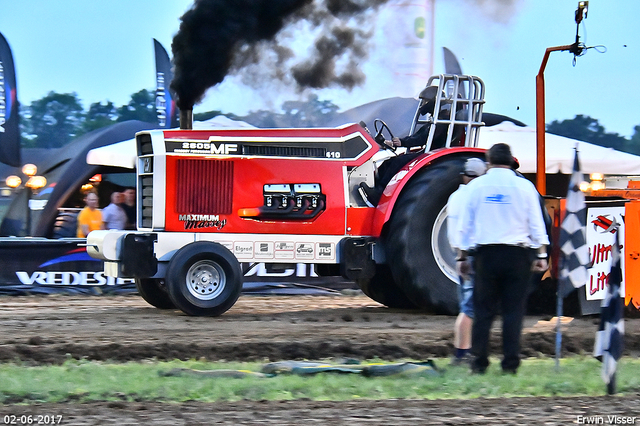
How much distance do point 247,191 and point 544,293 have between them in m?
3.47

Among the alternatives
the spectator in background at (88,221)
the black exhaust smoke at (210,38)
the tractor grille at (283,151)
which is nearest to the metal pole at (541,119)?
the tractor grille at (283,151)

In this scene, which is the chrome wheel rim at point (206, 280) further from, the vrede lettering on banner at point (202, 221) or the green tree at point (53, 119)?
the green tree at point (53, 119)

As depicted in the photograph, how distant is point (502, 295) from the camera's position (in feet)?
19.0

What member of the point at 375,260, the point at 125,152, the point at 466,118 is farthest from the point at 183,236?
the point at 125,152

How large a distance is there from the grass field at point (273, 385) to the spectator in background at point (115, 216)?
625cm

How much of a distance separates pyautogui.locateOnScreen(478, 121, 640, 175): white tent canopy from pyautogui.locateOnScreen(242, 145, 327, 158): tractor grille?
21.2ft

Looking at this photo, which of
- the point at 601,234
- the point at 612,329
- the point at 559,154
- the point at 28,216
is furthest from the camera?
the point at 559,154

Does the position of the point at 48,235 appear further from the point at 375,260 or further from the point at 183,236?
the point at 375,260

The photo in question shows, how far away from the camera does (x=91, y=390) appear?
16.6ft

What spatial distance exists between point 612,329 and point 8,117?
41.9 ft

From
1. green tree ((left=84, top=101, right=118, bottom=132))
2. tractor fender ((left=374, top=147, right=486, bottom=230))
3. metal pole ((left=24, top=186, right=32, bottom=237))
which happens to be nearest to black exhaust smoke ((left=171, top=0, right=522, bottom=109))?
tractor fender ((left=374, top=147, right=486, bottom=230))

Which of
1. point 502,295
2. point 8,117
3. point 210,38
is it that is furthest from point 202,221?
point 8,117

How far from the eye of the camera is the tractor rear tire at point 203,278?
8.77 metres

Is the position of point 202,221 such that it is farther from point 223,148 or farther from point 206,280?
point 223,148
